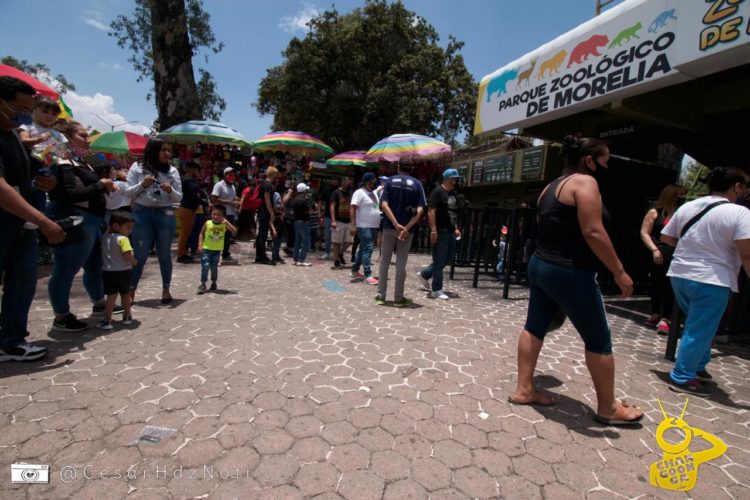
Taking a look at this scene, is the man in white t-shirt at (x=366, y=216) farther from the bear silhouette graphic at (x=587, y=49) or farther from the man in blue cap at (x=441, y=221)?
the bear silhouette graphic at (x=587, y=49)

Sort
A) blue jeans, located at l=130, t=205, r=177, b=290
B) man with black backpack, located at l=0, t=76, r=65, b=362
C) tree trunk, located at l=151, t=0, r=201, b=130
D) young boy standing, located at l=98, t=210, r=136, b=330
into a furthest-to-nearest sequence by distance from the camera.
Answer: tree trunk, located at l=151, t=0, r=201, b=130 < blue jeans, located at l=130, t=205, r=177, b=290 < young boy standing, located at l=98, t=210, r=136, b=330 < man with black backpack, located at l=0, t=76, r=65, b=362

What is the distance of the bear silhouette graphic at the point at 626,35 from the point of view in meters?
5.27

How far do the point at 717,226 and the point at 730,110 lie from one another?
596cm

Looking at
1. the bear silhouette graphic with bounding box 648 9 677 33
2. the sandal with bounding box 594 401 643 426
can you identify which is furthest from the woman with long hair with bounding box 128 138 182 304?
the bear silhouette graphic with bounding box 648 9 677 33

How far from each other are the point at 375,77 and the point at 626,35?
52.4ft

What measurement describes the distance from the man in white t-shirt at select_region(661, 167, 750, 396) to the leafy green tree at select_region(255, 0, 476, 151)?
16862 mm

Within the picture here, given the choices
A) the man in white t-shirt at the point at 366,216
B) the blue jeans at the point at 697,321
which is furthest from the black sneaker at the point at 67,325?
the blue jeans at the point at 697,321

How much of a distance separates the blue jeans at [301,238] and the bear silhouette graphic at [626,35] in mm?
6377

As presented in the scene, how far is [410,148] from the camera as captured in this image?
34.0ft

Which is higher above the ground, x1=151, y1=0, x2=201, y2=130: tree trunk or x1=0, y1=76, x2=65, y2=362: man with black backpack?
x1=151, y1=0, x2=201, y2=130: tree trunk

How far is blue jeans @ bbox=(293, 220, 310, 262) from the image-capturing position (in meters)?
8.20

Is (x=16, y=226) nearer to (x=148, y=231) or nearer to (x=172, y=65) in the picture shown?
(x=148, y=231)

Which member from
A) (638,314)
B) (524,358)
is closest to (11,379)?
(524,358)

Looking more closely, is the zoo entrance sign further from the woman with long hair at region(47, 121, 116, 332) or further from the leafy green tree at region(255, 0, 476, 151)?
the leafy green tree at region(255, 0, 476, 151)
